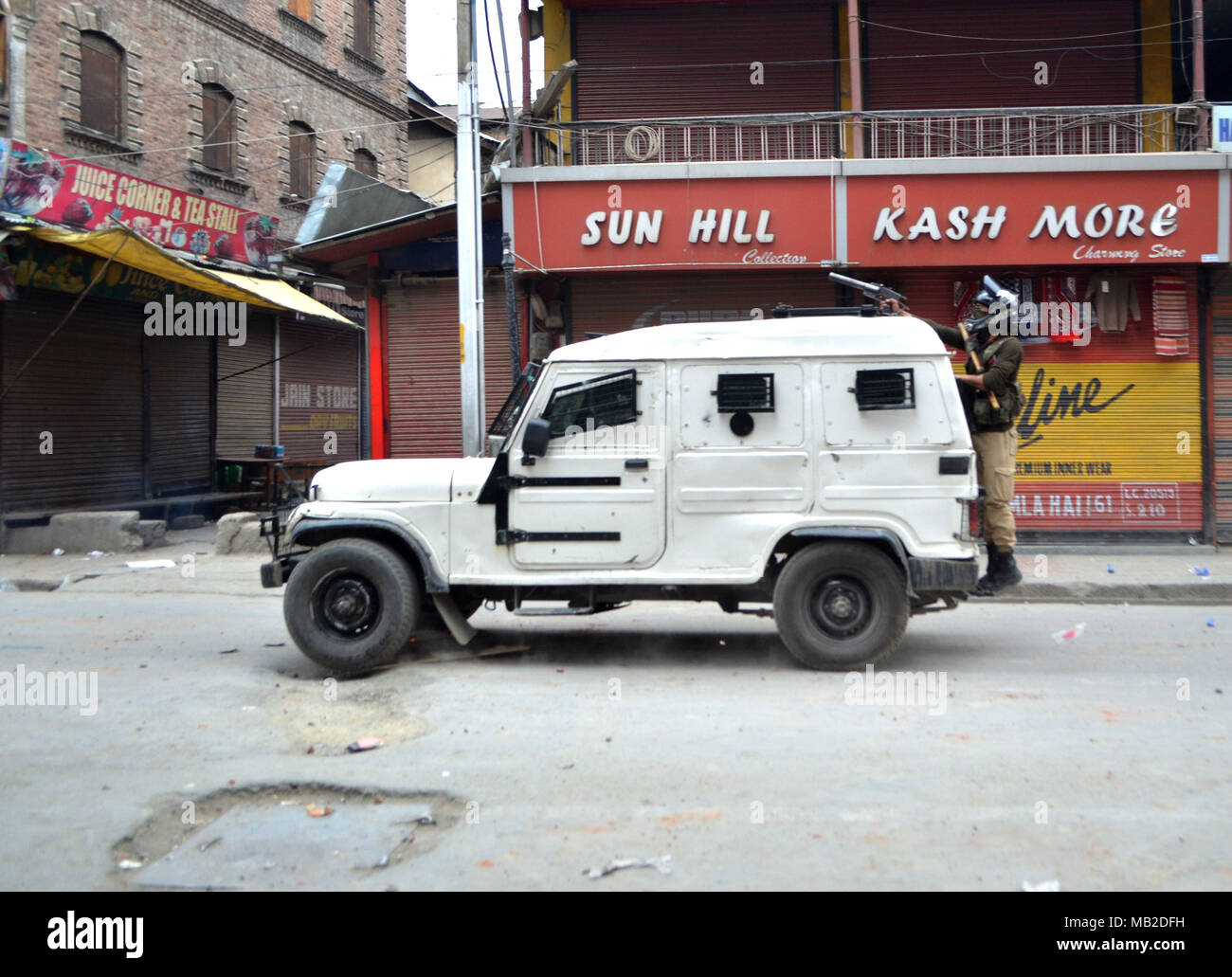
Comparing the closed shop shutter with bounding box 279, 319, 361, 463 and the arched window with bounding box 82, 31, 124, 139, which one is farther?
the closed shop shutter with bounding box 279, 319, 361, 463

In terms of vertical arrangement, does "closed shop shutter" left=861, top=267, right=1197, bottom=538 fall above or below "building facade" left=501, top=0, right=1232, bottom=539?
below

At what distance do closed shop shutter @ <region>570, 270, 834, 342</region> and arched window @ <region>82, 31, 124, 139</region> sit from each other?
8.74 meters

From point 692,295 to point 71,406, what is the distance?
30.9ft

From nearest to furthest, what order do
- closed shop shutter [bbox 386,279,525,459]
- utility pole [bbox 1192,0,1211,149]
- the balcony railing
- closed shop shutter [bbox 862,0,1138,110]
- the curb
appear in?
1. the curb
2. utility pole [bbox 1192,0,1211,149]
3. the balcony railing
4. closed shop shutter [bbox 862,0,1138,110]
5. closed shop shutter [bbox 386,279,525,459]

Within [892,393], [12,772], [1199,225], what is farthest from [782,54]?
[12,772]

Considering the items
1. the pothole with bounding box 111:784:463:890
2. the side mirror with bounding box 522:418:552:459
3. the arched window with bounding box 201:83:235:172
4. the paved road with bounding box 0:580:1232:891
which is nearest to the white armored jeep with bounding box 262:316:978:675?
the side mirror with bounding box 522:418:552:459

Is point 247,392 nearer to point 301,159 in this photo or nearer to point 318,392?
point 318,392

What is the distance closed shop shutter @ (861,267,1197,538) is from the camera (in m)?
→ 12.5

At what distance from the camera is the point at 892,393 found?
255 inches

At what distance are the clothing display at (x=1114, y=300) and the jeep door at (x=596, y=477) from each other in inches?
320

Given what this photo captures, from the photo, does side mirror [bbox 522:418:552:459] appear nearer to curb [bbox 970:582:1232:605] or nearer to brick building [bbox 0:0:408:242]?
curb [bbox 970:582:1232:605]

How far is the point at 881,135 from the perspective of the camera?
1331 cm

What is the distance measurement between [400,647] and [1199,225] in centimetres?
1030
